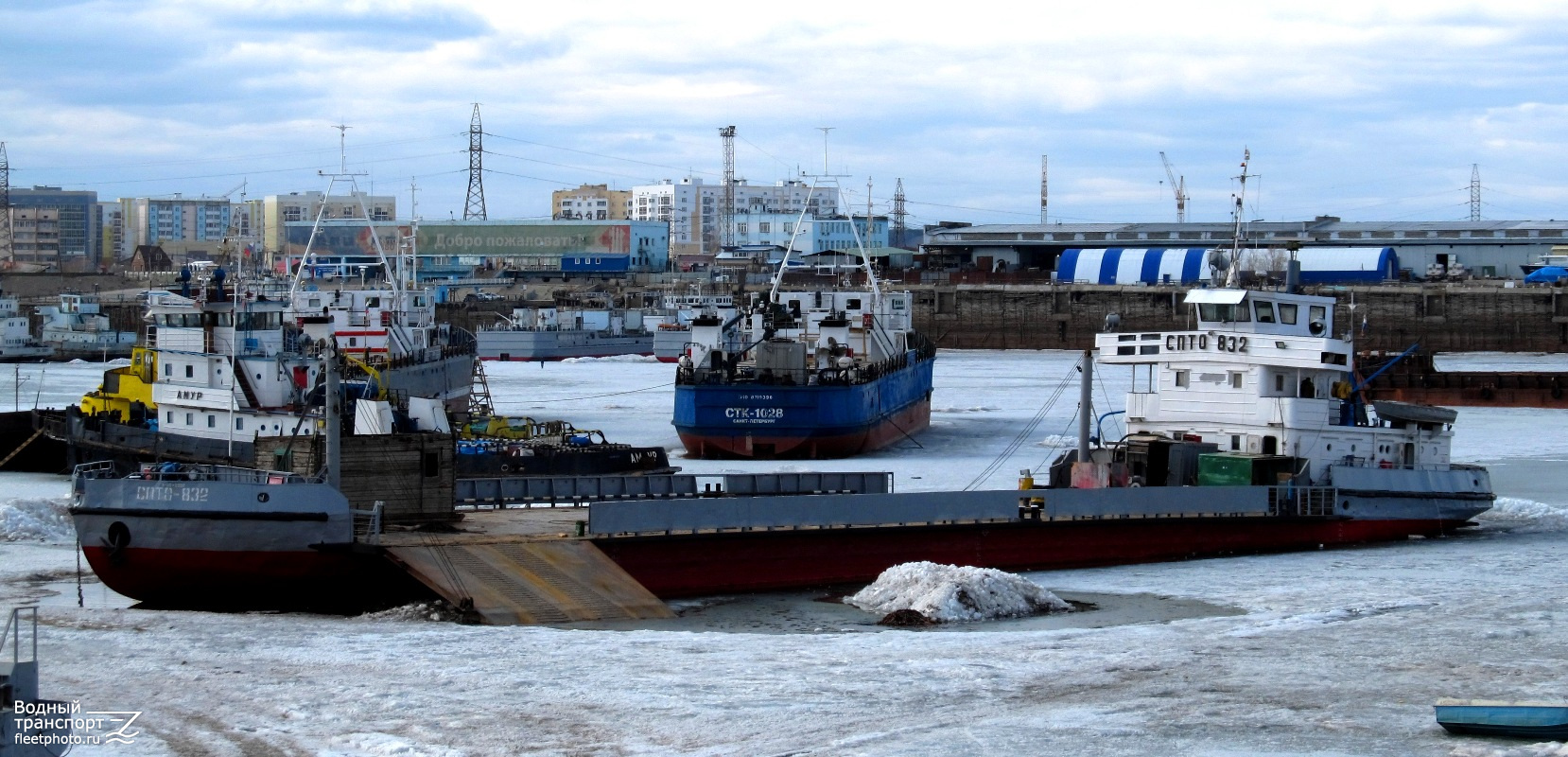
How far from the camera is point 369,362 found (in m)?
43.2

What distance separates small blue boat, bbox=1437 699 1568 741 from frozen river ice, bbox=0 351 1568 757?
0.89ft

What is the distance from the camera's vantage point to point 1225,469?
28.6 m

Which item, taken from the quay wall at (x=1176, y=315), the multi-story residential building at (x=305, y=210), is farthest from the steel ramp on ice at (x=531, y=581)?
the multi-story residential building at (x=305, y=210)

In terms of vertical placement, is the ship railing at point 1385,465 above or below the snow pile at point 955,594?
above

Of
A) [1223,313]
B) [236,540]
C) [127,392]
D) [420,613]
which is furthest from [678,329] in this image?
[420,613]

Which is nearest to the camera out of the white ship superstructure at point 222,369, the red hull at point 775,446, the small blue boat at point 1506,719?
the small blue boat at point 1506,719

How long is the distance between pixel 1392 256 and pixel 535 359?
165ft

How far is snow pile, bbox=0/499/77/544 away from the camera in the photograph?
27703 mm

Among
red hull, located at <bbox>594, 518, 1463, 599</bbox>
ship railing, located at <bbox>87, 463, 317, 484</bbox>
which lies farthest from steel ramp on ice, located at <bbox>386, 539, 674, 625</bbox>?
ship railing, located at <bbox>87, 463, 317, 484</bbox>

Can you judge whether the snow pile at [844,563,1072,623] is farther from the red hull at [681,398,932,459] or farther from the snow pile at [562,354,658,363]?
the snow pile at [562,354,658,363]

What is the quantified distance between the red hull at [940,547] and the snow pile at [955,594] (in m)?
1.75

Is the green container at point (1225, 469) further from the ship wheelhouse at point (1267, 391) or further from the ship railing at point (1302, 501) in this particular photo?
the ship wheelhouse at point (1267, 391)

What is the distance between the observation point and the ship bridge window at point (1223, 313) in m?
30.0

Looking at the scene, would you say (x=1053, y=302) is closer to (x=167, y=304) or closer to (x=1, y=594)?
(x=167, y=304)
